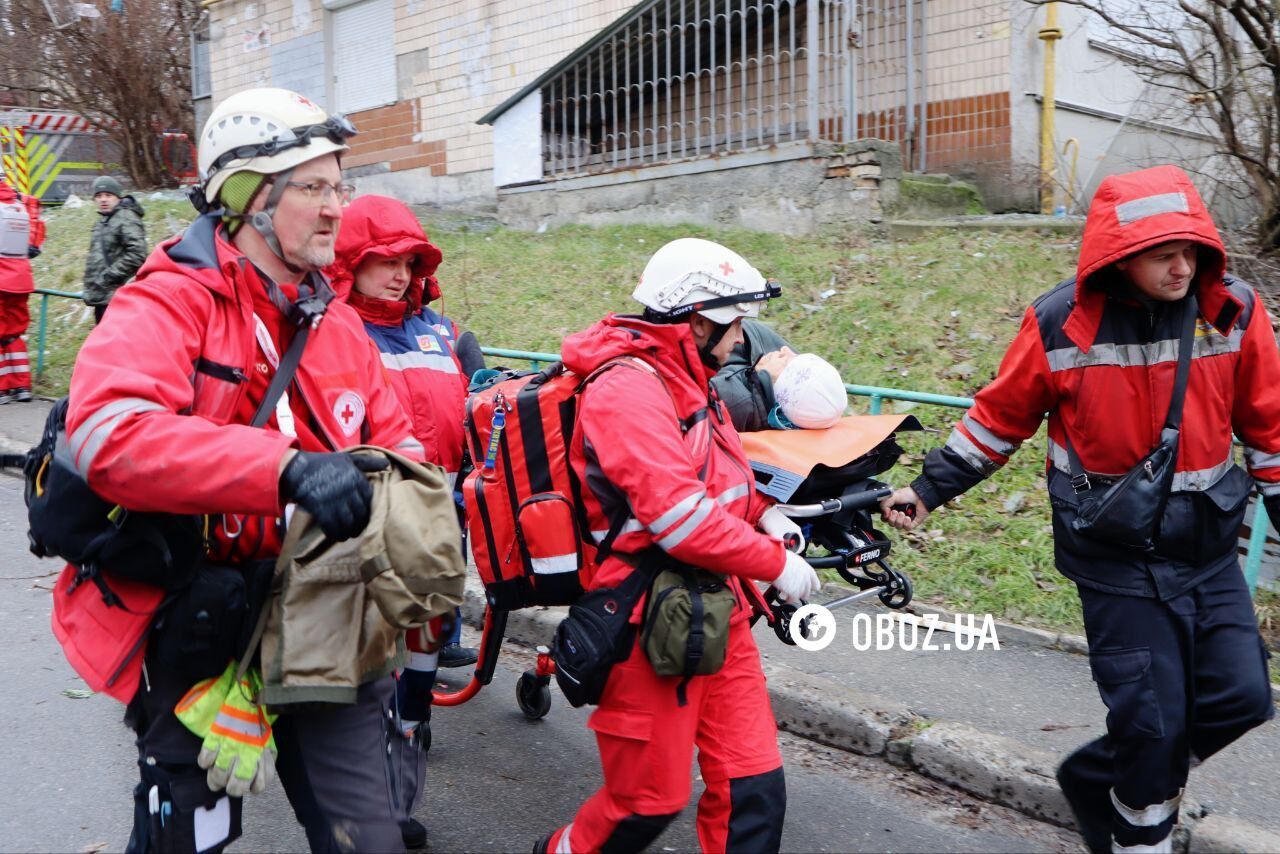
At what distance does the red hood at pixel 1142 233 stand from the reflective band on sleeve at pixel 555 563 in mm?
1473

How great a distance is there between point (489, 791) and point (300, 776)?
5.43 ft

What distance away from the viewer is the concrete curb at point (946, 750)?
11.6 feet

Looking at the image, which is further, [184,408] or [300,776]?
[300,776]

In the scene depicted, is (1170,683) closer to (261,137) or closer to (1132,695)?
(1132,695)

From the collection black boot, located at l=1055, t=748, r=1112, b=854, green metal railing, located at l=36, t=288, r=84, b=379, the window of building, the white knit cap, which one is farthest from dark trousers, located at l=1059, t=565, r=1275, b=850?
the window of building

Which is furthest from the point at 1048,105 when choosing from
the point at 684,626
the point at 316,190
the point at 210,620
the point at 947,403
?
the point at 210,620

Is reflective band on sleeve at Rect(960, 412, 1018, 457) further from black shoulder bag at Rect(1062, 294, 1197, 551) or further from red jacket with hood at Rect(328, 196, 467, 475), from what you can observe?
red jacket with hood at Rect(328, 196, 467, 475)

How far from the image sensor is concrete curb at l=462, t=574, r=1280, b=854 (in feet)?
11.6

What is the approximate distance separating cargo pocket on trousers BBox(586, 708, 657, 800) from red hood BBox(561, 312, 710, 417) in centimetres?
79

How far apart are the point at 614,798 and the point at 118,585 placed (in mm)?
1330

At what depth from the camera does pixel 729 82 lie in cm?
1095

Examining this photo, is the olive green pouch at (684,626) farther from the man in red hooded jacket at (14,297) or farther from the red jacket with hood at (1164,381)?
the man in red hooded jacket at (14,297)

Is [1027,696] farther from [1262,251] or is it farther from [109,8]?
[109,8]

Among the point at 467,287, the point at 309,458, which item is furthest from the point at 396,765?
the point at 467,287
